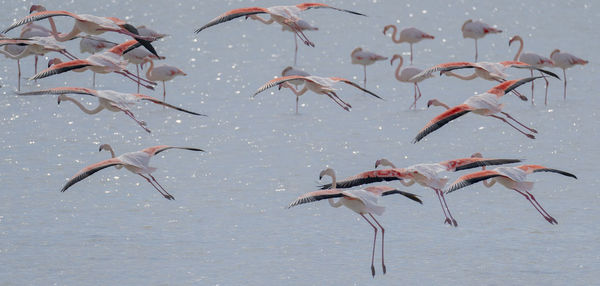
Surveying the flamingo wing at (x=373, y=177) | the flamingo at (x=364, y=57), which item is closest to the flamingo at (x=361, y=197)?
the flamingo wing at (x=373, y=177)

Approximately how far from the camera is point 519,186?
1391 centimetres

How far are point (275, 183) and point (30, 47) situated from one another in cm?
567

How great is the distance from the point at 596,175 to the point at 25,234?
7752mm

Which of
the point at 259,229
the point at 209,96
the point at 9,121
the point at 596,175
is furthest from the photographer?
the point at 209,96

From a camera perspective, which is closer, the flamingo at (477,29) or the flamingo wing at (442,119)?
the flamingo wing at (442,119)

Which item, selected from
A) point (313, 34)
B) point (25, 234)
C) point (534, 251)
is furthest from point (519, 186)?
point (313, 34)

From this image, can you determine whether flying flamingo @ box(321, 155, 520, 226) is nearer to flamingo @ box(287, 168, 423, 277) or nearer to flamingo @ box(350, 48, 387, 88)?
flamingo @ box(287, 168, 423, 277)

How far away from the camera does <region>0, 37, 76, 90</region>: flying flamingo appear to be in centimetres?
1601

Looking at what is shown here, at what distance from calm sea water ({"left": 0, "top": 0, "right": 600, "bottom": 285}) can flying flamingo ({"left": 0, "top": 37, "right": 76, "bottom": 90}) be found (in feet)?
2.42

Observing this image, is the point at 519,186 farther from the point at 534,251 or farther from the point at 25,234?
the point at 25,234

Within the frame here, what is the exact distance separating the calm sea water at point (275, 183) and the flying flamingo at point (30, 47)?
2.42ft

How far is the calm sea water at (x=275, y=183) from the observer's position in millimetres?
13492

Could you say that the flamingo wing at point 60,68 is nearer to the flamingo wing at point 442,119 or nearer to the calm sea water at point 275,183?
the calm sea water at point 275,183

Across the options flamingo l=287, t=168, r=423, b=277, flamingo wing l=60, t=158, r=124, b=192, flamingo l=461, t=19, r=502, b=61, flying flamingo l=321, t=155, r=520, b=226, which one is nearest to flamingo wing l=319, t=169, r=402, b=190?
flying flamingo l=321, t=155, r=520, b=226
